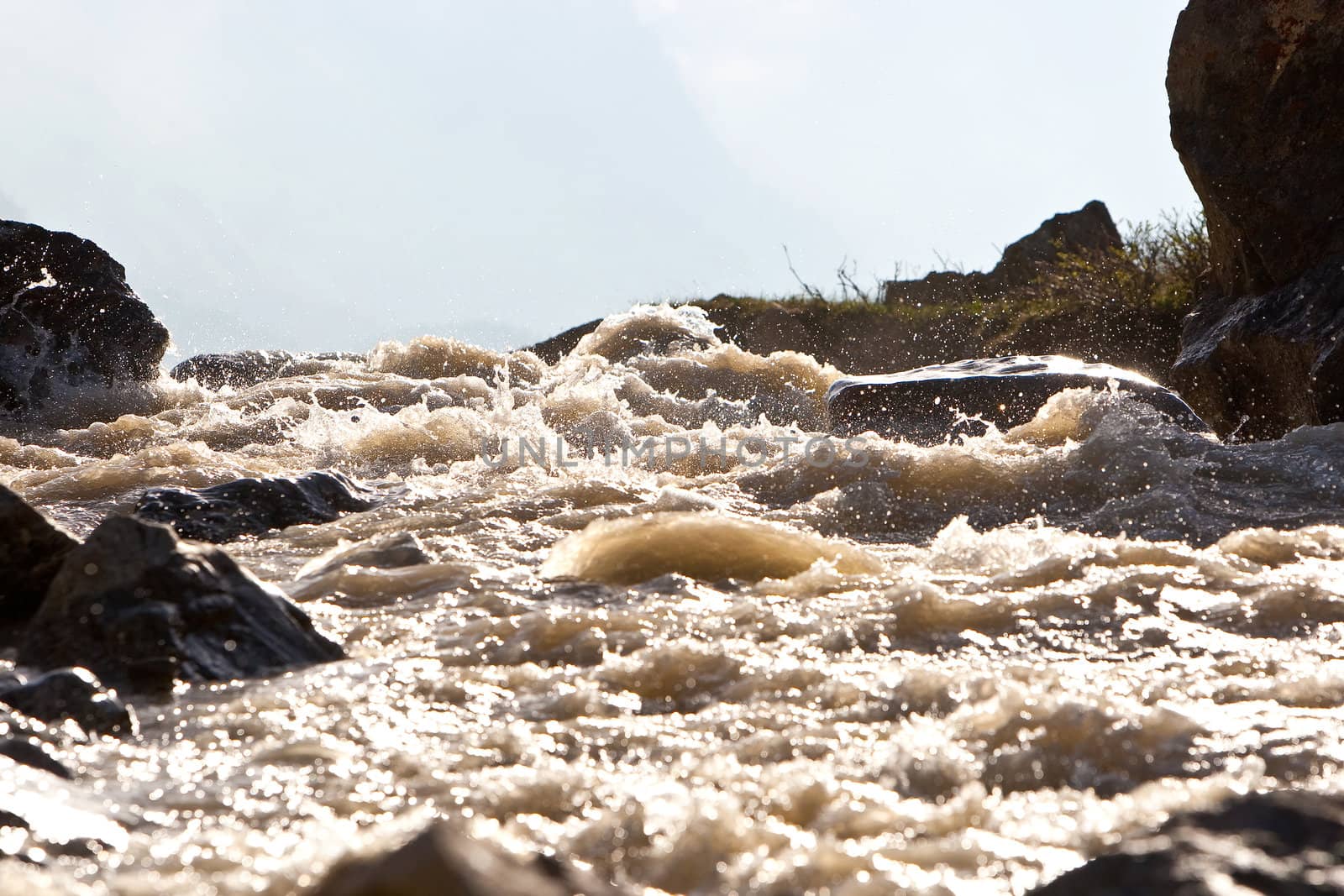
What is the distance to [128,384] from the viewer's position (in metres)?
11.0

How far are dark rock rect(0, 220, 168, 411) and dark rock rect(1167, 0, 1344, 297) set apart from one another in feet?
30.3

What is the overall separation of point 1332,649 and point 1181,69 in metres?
5.83

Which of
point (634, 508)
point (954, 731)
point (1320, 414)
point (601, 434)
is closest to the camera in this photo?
point (954, 731)

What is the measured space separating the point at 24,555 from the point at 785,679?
2165 millimetres

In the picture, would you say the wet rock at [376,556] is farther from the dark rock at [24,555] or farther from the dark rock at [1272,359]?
the dark rock at [1272,359]

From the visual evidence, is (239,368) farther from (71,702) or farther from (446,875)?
(446,875)

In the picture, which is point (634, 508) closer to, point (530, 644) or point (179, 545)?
point (530, 644)

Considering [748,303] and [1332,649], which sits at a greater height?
[748,303]

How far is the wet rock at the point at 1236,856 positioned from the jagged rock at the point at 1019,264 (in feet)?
53.5

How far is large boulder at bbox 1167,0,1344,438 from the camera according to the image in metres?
6.89

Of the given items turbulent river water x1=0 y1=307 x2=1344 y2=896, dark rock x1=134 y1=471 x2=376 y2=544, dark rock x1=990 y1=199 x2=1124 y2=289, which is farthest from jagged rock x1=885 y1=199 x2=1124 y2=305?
dark rock x1=134 y1=471 x2=376 y2=544

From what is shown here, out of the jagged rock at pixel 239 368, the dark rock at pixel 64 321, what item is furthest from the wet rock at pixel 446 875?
the jagged rock at pixel 239 368

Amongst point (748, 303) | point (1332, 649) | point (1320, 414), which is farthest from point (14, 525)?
point (748, 303)

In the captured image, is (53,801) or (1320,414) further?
(1320,414)
